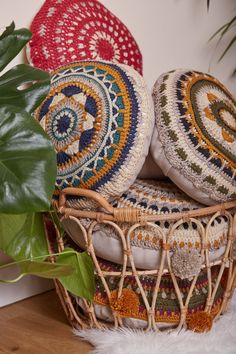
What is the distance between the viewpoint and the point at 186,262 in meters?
0.92

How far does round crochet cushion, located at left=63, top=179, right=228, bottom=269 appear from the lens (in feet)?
3.08

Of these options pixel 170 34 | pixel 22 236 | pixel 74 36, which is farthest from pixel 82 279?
pixel 170 34

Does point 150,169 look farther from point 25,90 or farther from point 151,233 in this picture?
point 25,90

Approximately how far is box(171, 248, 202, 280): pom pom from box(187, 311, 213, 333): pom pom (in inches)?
4.3

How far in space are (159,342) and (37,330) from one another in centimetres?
29

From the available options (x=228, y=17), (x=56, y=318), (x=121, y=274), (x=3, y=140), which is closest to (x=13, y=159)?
(x=3, y=140)

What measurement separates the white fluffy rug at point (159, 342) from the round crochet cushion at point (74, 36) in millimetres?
607

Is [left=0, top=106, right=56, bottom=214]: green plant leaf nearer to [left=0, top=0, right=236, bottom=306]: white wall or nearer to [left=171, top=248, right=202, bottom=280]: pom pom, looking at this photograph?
[left=171, top=248, right=202, bottom=280]: pom pom

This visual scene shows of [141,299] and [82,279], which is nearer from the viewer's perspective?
[82,279]

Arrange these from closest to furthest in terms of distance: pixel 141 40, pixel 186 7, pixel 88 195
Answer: pixel 88 195
pixel 141 40
pixel 186 7

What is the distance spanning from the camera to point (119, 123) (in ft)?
2.99

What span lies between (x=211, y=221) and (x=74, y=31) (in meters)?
0.57

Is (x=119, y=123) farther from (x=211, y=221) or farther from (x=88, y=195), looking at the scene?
(x=211, y=221)

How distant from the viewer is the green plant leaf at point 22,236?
814mm
